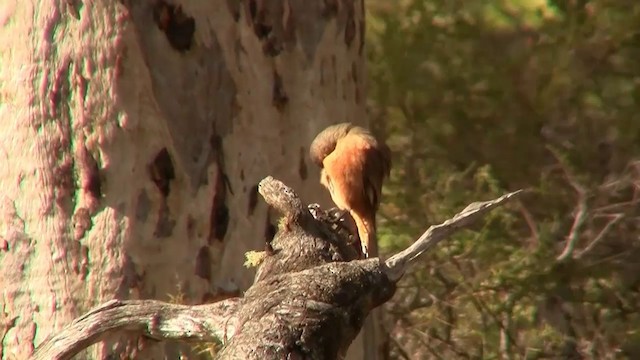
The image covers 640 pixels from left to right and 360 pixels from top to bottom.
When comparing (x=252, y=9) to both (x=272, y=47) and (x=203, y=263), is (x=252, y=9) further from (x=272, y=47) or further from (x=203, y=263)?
(x=203, y=263)

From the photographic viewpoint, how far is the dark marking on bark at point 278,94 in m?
3.67

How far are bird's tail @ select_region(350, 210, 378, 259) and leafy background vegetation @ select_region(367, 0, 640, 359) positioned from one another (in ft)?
7.89

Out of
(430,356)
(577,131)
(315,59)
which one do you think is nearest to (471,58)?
(577,131)

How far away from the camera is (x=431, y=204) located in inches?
262

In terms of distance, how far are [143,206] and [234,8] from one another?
0.65 meters

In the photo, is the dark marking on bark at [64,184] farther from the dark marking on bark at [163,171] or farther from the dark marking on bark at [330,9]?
the dark marking on bark at [330,9]

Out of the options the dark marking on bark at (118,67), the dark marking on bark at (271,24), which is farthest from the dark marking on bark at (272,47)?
the dark marking on bark at (118,67)

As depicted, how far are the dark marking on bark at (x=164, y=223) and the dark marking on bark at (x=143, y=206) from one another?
0.04m

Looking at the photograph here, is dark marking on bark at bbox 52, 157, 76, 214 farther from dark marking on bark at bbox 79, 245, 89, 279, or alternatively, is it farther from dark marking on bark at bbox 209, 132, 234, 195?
dark marking on bark at bbox 209, 132, 234, 195

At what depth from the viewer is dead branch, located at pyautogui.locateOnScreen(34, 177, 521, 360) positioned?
1894 millimetres

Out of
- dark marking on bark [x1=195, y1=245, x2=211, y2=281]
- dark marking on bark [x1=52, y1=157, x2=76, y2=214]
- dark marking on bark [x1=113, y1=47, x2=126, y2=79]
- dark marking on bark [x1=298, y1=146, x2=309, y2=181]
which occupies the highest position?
dark marking on bark [x1=113, y1=47, x2=126, y2=79]

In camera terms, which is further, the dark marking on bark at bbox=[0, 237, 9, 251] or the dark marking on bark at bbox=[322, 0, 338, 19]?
the dark marking on bark at bbox=[322, 0, 338, 19]

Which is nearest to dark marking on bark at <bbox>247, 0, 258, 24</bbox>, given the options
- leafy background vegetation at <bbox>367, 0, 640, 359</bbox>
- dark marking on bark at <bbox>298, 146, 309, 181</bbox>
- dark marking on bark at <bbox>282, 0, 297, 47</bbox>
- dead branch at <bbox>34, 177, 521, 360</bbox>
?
dark marking on bark at <bbox>282, 0, 297, 47</bbox>

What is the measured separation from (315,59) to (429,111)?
3.08m
